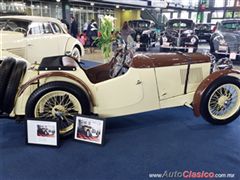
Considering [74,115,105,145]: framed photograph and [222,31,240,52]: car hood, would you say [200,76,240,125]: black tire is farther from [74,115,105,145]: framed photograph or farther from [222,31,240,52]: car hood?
[222,31,240,52]: car hood

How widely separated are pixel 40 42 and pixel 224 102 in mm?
4469

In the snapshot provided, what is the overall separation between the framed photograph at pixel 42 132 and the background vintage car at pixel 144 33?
26.8 ft

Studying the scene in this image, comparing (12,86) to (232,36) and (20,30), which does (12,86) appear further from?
(232,36)

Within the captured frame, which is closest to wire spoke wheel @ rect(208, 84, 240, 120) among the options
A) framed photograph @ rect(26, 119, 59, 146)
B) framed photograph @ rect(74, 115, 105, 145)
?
framed photograph @ rect(74, 115, 105, 145)

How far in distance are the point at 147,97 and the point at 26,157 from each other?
4.66 ft

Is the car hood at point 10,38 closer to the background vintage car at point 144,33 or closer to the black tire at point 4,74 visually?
the black tire at point 4,74

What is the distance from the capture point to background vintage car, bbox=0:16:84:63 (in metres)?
5.17

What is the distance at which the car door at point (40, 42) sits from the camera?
5.52 m

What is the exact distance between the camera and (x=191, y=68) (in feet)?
9.67

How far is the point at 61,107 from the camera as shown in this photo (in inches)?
101

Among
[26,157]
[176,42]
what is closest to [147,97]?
[26,157]

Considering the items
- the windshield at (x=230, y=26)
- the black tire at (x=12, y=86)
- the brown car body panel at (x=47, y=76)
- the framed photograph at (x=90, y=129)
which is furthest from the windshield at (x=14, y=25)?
the windshield at (x=230, y=26)

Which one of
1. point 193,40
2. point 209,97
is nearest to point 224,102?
point 209,97

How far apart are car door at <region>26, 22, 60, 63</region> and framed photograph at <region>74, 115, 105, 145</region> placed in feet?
11.8
